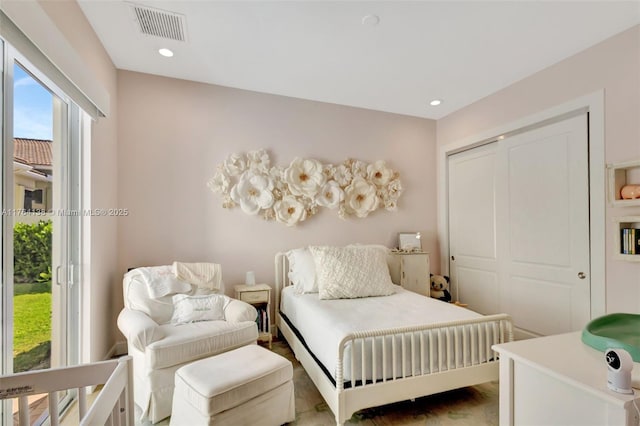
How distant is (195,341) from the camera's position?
2.00 metres

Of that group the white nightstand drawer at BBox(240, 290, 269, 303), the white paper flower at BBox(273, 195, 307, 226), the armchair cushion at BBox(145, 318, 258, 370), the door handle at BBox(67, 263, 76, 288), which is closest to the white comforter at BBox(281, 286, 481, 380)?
the white nightstand drawer at BBox(240, 290, 269, 303)

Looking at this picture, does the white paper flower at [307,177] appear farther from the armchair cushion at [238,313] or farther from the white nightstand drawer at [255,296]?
the armchair cushion at [238,313]

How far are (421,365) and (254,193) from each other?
7.08 ft

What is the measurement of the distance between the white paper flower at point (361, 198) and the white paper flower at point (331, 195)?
0.37ft

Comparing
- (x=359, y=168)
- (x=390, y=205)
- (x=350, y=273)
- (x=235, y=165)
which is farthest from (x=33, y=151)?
(x=390, y=205)

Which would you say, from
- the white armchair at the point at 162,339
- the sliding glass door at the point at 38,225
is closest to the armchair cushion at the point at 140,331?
the white armchair at the point at 162,339

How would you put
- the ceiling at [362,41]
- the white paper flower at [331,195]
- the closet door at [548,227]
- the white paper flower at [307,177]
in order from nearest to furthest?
the ceiling at [362,41], the closet door at [548,227], the white paper flower at [307,177], the white paper flower at [331,195]

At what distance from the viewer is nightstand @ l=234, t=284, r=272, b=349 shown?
2873 mm

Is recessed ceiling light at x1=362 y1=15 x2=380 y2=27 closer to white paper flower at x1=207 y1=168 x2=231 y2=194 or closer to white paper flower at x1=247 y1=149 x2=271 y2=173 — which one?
white paper flower at x1=247 y1=149 x2=271 y2=173

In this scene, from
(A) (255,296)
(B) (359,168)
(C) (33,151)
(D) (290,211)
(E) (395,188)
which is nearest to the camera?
(C) (33,151)

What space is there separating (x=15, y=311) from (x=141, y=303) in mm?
847

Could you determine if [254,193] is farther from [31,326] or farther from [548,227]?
[548,227]

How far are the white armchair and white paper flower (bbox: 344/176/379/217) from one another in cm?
165

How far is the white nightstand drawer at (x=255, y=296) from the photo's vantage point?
287cm
